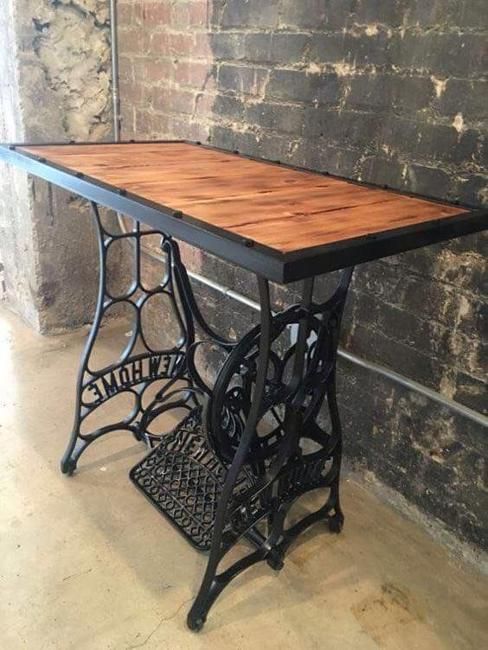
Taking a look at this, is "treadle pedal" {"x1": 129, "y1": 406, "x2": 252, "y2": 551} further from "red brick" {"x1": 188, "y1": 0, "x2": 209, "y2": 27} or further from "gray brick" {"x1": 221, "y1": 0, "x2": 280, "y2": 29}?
"red brick" {"x1": 188, "y1": 0, "x2": 209, "y2": 27}

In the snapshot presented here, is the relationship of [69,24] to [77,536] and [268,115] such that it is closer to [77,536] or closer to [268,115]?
[268,115]

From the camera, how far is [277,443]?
1804 millimetres

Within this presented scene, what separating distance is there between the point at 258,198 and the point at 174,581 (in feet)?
3.62

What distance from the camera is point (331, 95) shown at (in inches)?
76.0

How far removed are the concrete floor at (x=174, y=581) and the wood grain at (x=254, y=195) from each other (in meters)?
1.06

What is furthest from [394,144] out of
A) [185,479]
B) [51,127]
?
[51,127]

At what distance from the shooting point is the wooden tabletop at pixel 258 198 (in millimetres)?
1250

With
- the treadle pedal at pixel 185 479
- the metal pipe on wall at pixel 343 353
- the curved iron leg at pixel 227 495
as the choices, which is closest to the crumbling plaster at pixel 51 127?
the metal pipe on wall at pixel 343 353

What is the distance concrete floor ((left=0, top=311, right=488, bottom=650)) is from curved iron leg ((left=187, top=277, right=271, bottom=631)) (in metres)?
0.05

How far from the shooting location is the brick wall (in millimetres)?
1642

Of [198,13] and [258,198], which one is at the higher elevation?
[198,13]

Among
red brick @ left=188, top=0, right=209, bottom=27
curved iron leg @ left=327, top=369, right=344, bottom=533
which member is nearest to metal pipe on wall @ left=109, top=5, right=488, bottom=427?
curved iron leg @ left=327, top=369, right=344, bottom=533

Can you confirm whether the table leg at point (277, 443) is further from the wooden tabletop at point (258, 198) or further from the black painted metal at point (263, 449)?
the wooden tabletop at point (258, 198)

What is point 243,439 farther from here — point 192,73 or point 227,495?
point 192,73
